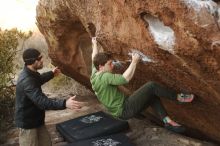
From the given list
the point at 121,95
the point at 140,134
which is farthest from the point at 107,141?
the point at 140,134

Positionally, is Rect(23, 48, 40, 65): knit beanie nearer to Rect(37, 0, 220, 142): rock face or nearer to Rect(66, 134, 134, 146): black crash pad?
→ Rect(37, 0, 220, 142): rock face

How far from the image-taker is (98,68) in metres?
6.25

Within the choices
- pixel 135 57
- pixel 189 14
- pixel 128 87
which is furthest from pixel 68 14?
pixel 189 14

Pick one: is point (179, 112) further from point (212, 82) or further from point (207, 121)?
point (212, 82)

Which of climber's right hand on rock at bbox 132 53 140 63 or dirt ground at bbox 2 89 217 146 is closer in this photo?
climber's right hand on rock at bbox 132 53 140 63

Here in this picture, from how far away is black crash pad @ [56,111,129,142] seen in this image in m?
7.07

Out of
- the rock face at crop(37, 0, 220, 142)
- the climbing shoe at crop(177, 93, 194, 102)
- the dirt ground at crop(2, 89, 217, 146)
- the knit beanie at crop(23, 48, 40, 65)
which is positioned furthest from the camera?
the dirt ground at crop(2, 89, 217, 146)

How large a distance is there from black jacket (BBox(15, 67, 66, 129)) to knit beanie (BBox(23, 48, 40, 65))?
0.14 m

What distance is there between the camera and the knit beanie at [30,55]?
19.1 feet

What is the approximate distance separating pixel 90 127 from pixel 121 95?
1392 millimetres

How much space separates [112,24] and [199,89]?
1.53 m

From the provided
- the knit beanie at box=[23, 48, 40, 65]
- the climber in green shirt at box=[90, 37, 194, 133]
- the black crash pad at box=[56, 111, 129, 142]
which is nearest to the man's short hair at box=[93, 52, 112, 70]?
the climber in green shirt at box=[90, 37, 194, 133]

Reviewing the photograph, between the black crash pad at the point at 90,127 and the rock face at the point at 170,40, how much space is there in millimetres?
765

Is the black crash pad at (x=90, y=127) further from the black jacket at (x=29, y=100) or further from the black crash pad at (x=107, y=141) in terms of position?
the black jacket at (x=29, y=100)
